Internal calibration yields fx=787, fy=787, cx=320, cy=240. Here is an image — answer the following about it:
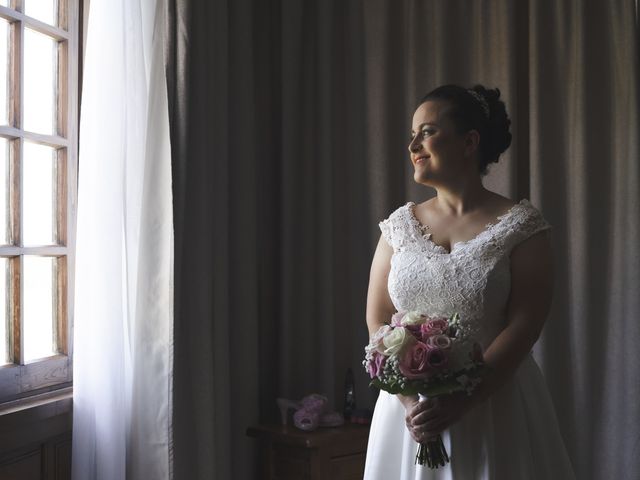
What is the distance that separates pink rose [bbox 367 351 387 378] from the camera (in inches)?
81.0

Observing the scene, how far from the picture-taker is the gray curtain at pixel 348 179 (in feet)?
9.75

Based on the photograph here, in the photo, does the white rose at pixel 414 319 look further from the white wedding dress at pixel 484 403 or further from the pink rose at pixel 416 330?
the white wedding dress at pixel 484 403

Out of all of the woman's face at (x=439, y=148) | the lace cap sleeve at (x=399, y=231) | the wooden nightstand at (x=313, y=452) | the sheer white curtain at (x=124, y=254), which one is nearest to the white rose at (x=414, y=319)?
the lace cap sleeve at (x=399, y=231)

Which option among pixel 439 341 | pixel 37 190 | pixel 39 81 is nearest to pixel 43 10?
pixel 39 81

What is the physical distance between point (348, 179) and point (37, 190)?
60.6 inches

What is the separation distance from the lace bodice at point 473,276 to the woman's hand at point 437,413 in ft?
0.78

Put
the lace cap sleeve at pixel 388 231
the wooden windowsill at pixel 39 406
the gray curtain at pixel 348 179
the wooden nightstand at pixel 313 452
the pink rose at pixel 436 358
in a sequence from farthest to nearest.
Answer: the wooden nightstand at pixel 313 452
the gray curtain at pixel 348 179
the lace cap sleeve at pixel 388 231
the wooden windowsill at pixel 39 406
the pink rose at pixel 436 358

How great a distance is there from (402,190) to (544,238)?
1504 millimetres

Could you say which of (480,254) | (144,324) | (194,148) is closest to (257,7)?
(194,148)

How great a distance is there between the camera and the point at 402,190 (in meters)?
3.75

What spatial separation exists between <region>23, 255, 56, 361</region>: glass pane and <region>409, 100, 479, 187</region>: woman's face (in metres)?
1.30

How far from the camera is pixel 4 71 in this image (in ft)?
8.26

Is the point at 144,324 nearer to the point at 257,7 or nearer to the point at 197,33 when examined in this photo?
the point at 197,33

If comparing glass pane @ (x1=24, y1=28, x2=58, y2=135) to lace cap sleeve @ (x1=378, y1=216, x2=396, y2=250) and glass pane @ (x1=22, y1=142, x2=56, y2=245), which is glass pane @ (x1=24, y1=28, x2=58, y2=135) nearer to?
glass pane @ (x1=22, y1=142, x2=56, y2=245)
